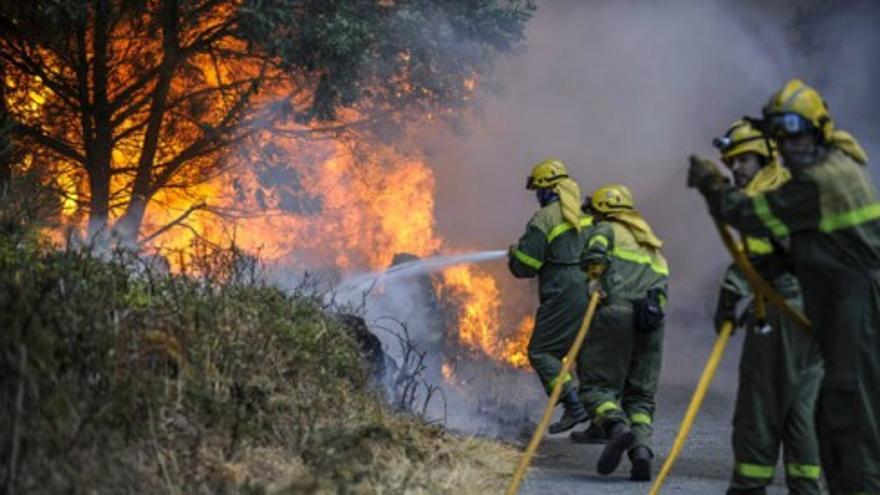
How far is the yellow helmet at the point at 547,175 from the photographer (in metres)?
8.59

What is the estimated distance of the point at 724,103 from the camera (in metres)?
18.5

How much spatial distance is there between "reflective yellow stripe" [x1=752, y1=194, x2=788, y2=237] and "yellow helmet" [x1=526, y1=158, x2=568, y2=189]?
3932 millimetres

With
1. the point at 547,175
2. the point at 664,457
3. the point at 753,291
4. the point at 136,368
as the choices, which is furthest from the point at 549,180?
the point at 136,368

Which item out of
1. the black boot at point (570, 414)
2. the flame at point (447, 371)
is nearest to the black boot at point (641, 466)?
the black boot at point (570, 414)

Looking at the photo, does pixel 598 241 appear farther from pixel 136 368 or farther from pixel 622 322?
pixel 136 368

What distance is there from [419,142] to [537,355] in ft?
21.7

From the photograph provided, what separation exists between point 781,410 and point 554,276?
10.9 feet

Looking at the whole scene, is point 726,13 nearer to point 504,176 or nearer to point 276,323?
point 504,176

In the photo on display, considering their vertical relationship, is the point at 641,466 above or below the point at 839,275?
below

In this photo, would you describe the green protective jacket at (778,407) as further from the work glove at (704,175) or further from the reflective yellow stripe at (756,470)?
the work glove at (704,175)

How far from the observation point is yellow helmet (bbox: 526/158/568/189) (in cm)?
859

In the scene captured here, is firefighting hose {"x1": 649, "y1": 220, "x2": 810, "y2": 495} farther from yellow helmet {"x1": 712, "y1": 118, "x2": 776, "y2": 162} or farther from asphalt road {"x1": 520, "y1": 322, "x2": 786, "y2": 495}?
asphalt road {"x1": 520, "y1": 322, "x2": 786, "y2": 495}

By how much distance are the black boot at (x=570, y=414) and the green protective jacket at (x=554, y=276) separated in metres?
0.25

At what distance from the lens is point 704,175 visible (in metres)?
4.68
